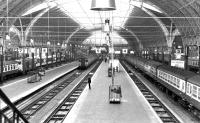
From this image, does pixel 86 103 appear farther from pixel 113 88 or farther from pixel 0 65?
pixel 0 65

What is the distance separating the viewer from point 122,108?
22.6m

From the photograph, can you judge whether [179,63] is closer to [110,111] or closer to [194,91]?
[194,91]

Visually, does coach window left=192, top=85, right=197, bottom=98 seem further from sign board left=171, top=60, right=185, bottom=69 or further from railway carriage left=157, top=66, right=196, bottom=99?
sign board left=171, top=60, right=185, bottom=69

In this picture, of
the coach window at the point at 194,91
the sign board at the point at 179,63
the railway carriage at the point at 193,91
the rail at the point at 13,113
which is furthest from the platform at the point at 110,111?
the rail at the point at 13,113

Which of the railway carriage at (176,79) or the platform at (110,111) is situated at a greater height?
the railway carriage at (176,79)

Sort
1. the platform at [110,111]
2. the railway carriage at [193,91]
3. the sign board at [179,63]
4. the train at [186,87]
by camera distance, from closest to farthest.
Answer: the platform at [110,111] < the railway carriage at [193,91] < the train at [186,87] < the sign board at [179,63]

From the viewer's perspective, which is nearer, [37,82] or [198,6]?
[37,82]

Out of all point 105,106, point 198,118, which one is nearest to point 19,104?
point 105,106

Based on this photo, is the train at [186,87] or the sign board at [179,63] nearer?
the train at [186,87]

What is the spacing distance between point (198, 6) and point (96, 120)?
34454 millimetres

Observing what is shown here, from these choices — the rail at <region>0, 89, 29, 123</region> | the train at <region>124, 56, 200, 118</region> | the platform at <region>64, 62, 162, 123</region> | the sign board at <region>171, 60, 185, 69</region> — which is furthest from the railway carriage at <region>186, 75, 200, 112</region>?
the rail at <region>0, 89, 29, 123</region>

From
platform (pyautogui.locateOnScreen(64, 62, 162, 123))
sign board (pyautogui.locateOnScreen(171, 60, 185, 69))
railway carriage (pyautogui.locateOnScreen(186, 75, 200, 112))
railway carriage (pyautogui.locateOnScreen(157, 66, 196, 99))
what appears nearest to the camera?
platform (pyautogui.locateOnScreen(64, 62, 162, 123))

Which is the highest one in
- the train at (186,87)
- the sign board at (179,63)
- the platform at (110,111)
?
the sign board at (179,63)

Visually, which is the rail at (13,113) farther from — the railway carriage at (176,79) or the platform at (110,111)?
the railway carriage at (176,79)
